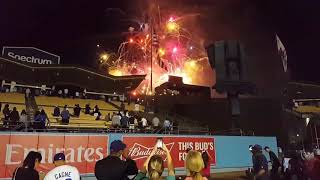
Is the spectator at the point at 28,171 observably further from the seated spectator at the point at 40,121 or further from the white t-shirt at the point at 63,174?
the seated spectator at the point at 40,121

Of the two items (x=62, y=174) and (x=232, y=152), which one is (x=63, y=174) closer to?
(x=62, y=174)

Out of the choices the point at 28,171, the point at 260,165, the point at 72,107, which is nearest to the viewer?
the point at 28,171

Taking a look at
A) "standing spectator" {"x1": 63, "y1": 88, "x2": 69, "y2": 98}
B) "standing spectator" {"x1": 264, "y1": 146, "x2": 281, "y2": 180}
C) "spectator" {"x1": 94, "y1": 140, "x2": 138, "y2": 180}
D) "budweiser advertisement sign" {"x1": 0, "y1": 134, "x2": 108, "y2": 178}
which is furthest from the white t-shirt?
"standing spectator" {"x1": 63, "y1": 88, "x2": 69, "y2": 98}

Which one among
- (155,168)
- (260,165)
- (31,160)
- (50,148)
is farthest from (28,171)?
(50,148)

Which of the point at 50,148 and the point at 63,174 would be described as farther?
the point at 50,148

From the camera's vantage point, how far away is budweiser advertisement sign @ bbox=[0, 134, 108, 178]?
44.2 feet

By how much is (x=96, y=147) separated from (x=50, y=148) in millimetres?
2258

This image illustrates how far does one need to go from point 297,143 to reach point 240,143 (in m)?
8.51

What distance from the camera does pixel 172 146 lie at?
18.4 meters

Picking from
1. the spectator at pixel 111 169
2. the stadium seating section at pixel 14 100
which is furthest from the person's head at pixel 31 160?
the stadium seating section at pixel 14 100

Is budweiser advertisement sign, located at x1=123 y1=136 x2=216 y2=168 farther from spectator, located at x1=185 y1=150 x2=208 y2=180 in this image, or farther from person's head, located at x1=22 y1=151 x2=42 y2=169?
spectator, located at x1=185 y1=150 x2=208 y2=180

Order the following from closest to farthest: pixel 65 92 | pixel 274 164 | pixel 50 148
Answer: pixel 274 164 → pixel 50 148 → pixel 65 92

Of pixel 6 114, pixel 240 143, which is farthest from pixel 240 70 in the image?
pixel 6 114

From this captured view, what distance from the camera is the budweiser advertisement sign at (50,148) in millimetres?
13477
